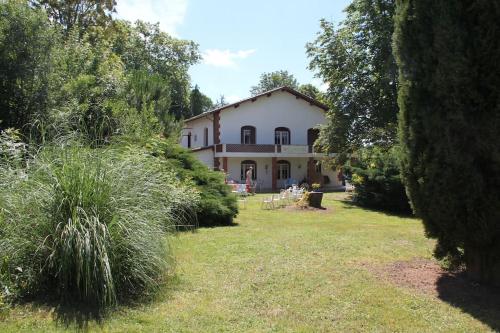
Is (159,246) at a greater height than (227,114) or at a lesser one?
lesser

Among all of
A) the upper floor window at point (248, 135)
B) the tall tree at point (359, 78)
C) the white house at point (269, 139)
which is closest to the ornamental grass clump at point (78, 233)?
the tall tree at point (359, 78)

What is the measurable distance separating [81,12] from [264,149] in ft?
49.0

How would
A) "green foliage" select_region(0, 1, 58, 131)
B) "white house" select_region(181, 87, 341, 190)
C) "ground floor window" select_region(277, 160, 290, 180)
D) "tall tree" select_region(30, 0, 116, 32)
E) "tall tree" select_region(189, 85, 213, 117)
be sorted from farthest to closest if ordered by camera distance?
"tall tree" select_region(189, 85, 213, 117) → "ground floor window" select_region(277, 160, 290, 180) → "white house" select_region(181, 87, 341, 190) → "tall tree" select_region(30, 0, 116, 32) → "green foliage" select_region(0, 1, 58, 131)

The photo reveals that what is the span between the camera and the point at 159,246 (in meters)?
5.05

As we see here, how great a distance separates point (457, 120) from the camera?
4914mm

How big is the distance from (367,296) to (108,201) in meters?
3.16

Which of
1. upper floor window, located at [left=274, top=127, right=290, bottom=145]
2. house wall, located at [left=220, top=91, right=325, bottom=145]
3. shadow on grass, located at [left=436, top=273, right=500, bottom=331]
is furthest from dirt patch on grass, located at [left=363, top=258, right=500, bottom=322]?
upper floor window, located at [left=274, top=127, right=290, bottom=145]

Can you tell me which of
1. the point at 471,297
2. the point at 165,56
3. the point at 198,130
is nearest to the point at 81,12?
the point at 198,130

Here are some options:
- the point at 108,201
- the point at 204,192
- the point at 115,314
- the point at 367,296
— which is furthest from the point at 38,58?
the point at 367,296

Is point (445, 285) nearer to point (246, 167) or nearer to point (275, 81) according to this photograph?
point (246, 167)

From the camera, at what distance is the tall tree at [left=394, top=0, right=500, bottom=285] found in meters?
4.80

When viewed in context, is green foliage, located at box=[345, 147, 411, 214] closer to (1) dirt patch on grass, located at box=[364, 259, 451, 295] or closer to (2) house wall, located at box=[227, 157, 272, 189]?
(1) dirt patch on grass, located at box=[364, 259, 451, 295]

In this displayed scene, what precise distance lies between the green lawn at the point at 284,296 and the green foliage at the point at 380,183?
7180 mm

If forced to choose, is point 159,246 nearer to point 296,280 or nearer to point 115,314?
point 115,314
